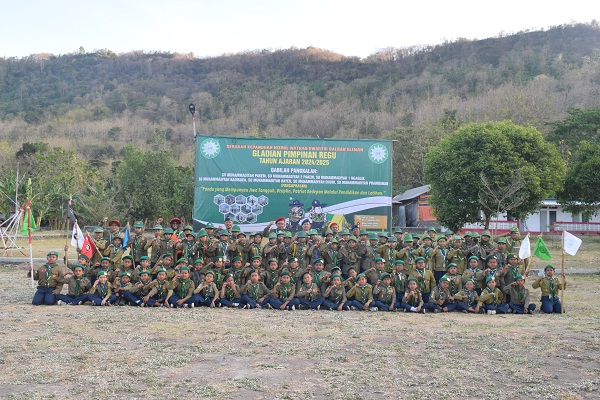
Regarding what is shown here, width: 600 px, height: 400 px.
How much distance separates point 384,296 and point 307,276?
1258 millimetres

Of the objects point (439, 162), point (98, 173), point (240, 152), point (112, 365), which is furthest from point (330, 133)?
point (112, 365)

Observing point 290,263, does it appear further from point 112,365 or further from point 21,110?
point 21,110

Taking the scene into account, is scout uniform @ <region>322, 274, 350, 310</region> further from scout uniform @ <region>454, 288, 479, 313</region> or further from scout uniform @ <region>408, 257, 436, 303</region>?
scout uniform @ <region>454, 288, 479, 313</region>

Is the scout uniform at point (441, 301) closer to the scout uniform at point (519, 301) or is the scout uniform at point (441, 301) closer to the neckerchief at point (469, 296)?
the neckerchief at point (469, 296)

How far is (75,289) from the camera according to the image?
10.1 meters

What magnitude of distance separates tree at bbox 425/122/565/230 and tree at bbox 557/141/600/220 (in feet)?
8.98

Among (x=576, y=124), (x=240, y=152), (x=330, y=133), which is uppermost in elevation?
(x=330, y=133)

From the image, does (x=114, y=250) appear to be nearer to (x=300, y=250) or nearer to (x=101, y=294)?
(x=101, y=294)

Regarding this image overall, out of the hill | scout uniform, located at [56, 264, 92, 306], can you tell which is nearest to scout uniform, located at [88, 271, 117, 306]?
scout uniform, located at [56, 264, 92, 306]

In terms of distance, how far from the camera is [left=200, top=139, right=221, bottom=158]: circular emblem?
577 inches

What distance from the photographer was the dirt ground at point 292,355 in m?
5.26

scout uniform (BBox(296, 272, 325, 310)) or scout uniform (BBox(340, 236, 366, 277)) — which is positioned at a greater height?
scout uniform (BBox(340, 236, 366, 277))

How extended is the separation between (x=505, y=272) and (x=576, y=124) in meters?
24.8

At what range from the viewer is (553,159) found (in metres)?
22.2
